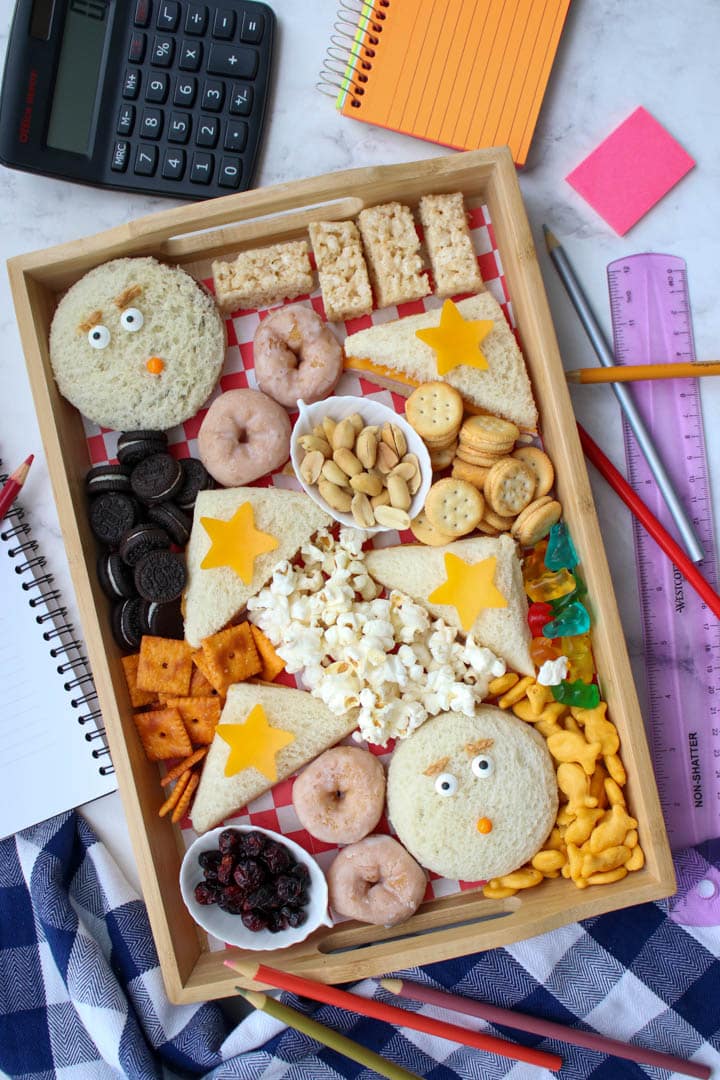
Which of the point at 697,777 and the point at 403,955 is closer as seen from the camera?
the point at 403,955

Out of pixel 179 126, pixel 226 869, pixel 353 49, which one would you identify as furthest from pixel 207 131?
pixel 226 869

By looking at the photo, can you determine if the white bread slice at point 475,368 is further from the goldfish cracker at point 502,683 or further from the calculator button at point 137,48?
the calculator button at point 137,48

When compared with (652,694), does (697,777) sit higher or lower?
lower

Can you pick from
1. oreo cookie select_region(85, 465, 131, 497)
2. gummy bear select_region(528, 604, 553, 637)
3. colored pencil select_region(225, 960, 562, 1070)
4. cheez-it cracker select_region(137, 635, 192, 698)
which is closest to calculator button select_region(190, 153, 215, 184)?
oreo cookie select_region(85, 465, 131, 497)

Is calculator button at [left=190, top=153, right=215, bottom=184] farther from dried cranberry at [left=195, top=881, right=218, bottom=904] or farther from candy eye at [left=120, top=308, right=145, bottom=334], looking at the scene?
dried cranberry at [left=195, top=881, right=218, bottom=904]

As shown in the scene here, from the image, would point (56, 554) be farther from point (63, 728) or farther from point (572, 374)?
point (572, 374)

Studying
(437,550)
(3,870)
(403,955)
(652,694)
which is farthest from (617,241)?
(3,870)

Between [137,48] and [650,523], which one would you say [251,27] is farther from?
[650,523]
